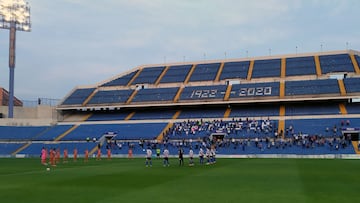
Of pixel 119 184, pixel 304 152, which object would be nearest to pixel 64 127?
pixel 304 152

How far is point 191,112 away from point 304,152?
23.9 metres

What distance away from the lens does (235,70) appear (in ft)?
255

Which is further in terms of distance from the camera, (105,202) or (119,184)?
(119,184)

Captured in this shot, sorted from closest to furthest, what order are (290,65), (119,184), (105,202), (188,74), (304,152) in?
(105,202) < (119,184) < (304,152) < (290,65) < (188,74)

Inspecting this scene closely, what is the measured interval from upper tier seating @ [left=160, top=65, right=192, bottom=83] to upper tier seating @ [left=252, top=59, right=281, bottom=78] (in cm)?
1356

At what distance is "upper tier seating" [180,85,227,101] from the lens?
68.6 meters

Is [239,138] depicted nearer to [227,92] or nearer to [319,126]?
[319,126]

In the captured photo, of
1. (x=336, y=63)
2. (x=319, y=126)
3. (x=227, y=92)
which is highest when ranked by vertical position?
(x=336, y=63)

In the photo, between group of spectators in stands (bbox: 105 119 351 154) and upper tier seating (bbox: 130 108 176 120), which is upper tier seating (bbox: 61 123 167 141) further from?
upper tier seating (bbox: 130 108 176 120)

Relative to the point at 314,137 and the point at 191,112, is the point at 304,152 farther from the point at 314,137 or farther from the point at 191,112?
the point at 191,112

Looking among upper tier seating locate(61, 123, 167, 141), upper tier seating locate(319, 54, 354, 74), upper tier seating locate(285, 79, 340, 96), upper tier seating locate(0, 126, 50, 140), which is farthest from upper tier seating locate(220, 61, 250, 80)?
upper tier seating locate(0, 126, 50, 140)

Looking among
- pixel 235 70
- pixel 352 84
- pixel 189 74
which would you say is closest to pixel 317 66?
pixel 352 84

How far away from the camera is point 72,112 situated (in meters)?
78.2

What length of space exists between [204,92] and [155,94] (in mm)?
8885
